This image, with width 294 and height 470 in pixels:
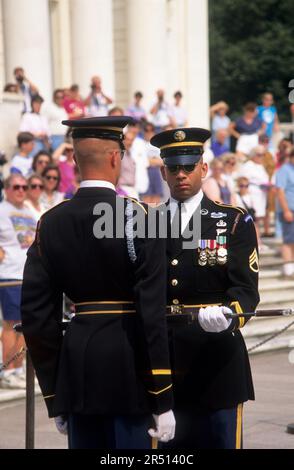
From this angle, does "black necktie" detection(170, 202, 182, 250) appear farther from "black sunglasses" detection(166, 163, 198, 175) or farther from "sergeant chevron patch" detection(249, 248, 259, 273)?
"sergeant chevron patch" detection(249, 248, 259, 273)

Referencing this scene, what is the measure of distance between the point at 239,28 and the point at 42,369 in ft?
140

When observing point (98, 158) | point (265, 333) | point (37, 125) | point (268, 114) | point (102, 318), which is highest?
point (98, 158)

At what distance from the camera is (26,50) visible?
57.9 ft

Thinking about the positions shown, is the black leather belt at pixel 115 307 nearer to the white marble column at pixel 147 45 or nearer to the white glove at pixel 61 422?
the white glove at pixel 61 422

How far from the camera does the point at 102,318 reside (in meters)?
4.29

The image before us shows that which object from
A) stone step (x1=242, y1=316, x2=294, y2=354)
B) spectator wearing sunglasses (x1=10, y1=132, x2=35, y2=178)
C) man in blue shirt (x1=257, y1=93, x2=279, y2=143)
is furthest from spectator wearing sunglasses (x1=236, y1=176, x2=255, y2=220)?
man in blue shirt (x1=257, y1=93, x2=279, y2=143)

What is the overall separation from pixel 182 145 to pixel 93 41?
1495 centimetres

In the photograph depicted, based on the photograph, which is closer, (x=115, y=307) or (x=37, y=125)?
(x=115, y=307)

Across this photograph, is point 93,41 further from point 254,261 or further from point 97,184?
point 97,184

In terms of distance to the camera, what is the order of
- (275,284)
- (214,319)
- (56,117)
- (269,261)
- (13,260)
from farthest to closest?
(56,117)
(269,261)
(275,284)
(13,260)
(214,319)

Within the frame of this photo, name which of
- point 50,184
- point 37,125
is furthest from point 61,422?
point 37,125

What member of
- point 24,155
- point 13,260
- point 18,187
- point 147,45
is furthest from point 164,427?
point 147,45

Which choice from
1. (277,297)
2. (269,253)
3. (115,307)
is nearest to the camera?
(115,307)

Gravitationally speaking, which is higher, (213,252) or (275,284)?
(213,252)
